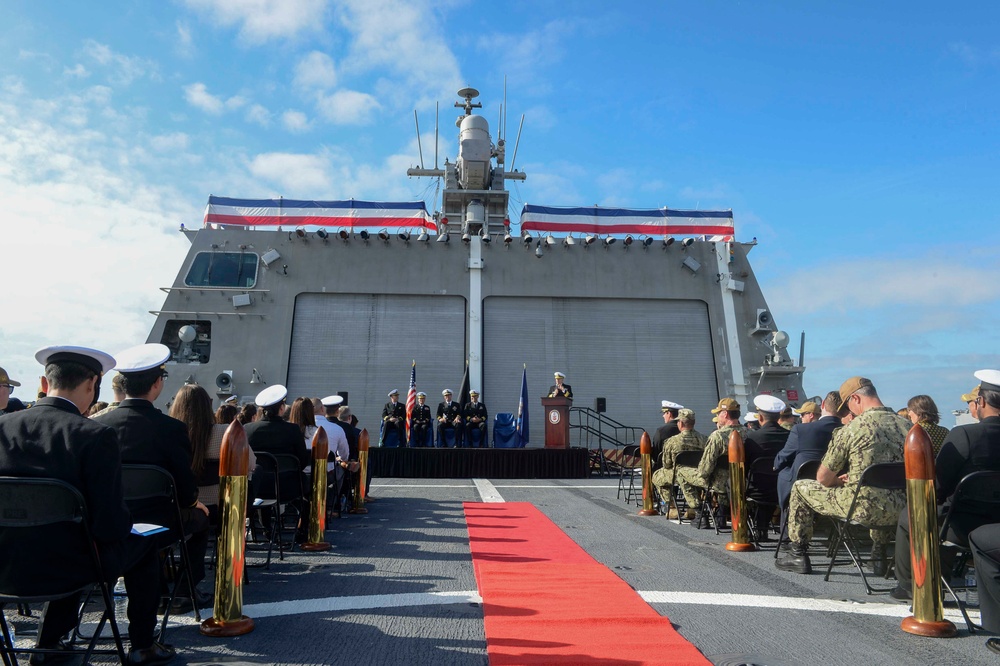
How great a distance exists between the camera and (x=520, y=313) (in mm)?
18750

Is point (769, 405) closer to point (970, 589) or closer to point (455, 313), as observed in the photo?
point (970, 589)

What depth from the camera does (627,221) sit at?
1983 cm

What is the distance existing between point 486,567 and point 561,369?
13318 millimetres

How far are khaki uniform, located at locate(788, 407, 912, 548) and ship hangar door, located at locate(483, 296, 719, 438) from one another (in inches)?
526

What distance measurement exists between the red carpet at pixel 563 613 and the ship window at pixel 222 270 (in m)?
14.3

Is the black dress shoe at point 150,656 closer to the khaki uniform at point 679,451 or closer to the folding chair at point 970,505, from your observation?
the folding chair at point 970,505

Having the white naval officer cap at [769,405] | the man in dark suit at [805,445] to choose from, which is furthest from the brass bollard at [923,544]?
the white naval officer cap at [769,405]

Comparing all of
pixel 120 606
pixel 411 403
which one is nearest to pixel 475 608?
pixel 120 606

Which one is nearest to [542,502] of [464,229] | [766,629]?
[766,629]

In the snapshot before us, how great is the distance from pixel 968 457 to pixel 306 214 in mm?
17911

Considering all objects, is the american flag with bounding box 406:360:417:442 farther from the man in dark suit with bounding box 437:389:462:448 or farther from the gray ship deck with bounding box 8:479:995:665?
the gray ship deck with bounding box 8:479:995:665

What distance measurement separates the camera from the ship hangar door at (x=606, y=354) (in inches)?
707

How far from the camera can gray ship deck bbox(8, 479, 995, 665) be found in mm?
3014

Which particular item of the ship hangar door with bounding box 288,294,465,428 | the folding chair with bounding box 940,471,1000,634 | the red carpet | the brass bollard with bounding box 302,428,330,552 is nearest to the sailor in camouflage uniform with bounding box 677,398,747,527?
the red carpet
